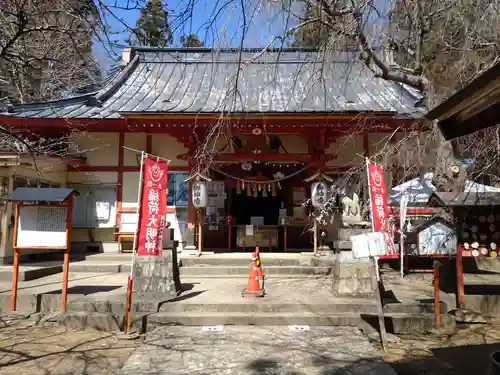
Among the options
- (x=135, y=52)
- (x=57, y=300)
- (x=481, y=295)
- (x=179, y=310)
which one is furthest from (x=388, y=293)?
(x=135, y=52)

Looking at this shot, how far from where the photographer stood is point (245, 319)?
259 inches

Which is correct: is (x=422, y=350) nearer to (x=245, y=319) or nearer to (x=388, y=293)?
(x=388, y=293)

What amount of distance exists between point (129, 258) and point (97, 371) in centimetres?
708

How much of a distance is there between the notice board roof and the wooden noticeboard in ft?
0.89

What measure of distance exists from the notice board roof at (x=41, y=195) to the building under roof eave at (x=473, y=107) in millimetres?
5822

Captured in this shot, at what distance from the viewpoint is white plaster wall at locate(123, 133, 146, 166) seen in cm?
1300

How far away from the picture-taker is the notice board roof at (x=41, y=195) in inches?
265

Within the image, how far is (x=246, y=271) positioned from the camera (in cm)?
1050

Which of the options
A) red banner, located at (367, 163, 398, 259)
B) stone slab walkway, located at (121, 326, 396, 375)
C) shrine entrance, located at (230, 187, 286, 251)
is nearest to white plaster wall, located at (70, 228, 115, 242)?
shrine entrance, located at (230, 187, 286, 251)

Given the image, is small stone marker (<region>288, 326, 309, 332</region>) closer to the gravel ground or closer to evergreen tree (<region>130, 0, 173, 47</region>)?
the gravel ground

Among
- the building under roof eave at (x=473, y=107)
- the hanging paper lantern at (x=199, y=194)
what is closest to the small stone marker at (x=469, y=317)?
the building under roof eave at (x=473, y=107)

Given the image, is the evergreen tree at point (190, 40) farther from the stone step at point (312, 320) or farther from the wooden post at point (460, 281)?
the wooden post at point (460, 281)

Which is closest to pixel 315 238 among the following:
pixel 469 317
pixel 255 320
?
pixel 469 317

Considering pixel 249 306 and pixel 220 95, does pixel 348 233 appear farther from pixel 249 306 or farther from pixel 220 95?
pixel 220 95
